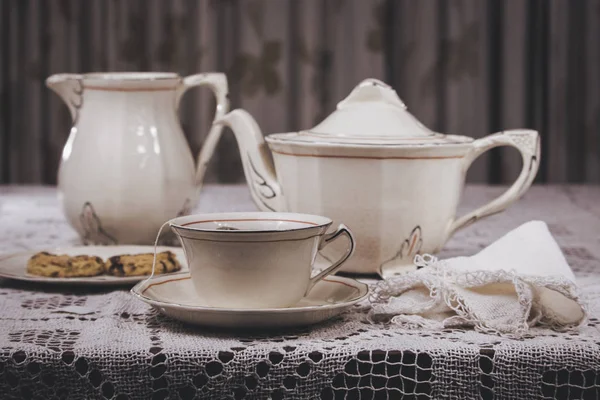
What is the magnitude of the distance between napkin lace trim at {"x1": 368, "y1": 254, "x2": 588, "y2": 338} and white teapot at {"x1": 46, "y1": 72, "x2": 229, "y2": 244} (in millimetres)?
355

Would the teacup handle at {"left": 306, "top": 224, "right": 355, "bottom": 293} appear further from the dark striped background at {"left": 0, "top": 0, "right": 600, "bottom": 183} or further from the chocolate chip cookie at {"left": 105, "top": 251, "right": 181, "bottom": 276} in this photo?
the dark striped background at {"left": 0, "top": 0, "right": 600, "bottom": 183}

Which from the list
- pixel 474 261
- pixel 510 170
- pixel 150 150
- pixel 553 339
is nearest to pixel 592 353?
pixel 553 339

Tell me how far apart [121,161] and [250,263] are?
0.38 metres

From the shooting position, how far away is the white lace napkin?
62 cm

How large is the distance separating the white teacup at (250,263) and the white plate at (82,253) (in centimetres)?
15

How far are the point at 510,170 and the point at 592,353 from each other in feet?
6.49

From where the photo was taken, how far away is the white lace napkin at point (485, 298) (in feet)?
2.03

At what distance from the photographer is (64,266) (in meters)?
0.78

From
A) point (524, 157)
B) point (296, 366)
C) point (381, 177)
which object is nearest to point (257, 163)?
point (381, 177)

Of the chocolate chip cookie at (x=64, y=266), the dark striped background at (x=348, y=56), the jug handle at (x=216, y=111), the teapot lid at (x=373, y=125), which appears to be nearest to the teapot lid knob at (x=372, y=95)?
the teapot lid at (x=373, y=125)

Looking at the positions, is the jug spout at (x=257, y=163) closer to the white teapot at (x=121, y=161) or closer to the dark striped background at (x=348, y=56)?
the white teapot at (x=121, y=161)

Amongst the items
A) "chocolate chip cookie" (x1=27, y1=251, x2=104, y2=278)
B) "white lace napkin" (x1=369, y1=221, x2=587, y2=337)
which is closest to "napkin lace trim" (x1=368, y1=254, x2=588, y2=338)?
"white lace napkin" (x1=369, y1=221, x2=587, y2=337)

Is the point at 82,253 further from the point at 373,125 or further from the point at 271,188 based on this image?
the point at 373,125

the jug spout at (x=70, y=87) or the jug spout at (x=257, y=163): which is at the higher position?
the jug spout at (x=70, y=87)
